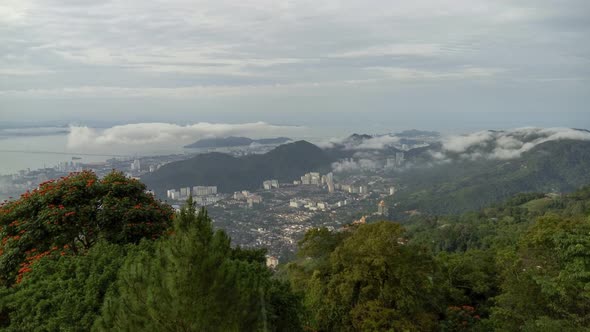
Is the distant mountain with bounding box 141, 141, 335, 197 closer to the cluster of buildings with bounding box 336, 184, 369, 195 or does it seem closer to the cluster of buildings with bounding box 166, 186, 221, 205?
the cluster of buildings with bounding box 166, 186, 221, 205

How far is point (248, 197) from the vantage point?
74.6m

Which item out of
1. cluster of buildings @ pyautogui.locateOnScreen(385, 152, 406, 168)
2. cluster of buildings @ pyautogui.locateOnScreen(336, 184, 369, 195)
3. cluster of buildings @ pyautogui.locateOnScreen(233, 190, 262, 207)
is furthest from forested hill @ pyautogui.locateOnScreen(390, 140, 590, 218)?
cluster of buildings @ pyautogui.locateOnScreen(233, 190, 262, 207)

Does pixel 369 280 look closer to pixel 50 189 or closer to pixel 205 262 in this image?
pixel 205 262

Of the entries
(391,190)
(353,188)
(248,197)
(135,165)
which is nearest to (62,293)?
(135,165)

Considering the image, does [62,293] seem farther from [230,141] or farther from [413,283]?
[230,141]

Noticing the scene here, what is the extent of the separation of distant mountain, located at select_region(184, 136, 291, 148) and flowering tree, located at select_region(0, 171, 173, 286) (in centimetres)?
9181

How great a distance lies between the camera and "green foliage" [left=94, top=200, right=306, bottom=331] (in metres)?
4.39

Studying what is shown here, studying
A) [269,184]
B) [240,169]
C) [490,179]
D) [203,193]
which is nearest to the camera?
[203,193]

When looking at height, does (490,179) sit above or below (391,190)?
above

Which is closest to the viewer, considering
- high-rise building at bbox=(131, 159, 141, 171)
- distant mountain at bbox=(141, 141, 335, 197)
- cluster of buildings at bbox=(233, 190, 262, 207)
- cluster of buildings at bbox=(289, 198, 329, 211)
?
high-rise building at bbox=(131, 159, 141, 171)

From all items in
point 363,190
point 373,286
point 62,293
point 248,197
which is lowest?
point 363,190

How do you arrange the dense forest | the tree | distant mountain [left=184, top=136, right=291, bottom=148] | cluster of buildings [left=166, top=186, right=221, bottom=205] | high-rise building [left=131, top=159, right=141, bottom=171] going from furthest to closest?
distant mountain [left=184, top=136, right=291, bottom=148]
cluster of buildings [left=166, top=186, right=221, bottom=205]
high-rise building [left=131, top=159, right=141, bottom=171]
the tree
the dense forest

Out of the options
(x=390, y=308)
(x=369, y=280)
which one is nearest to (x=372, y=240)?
(x=369, y=280)

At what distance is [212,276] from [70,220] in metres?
6.99
